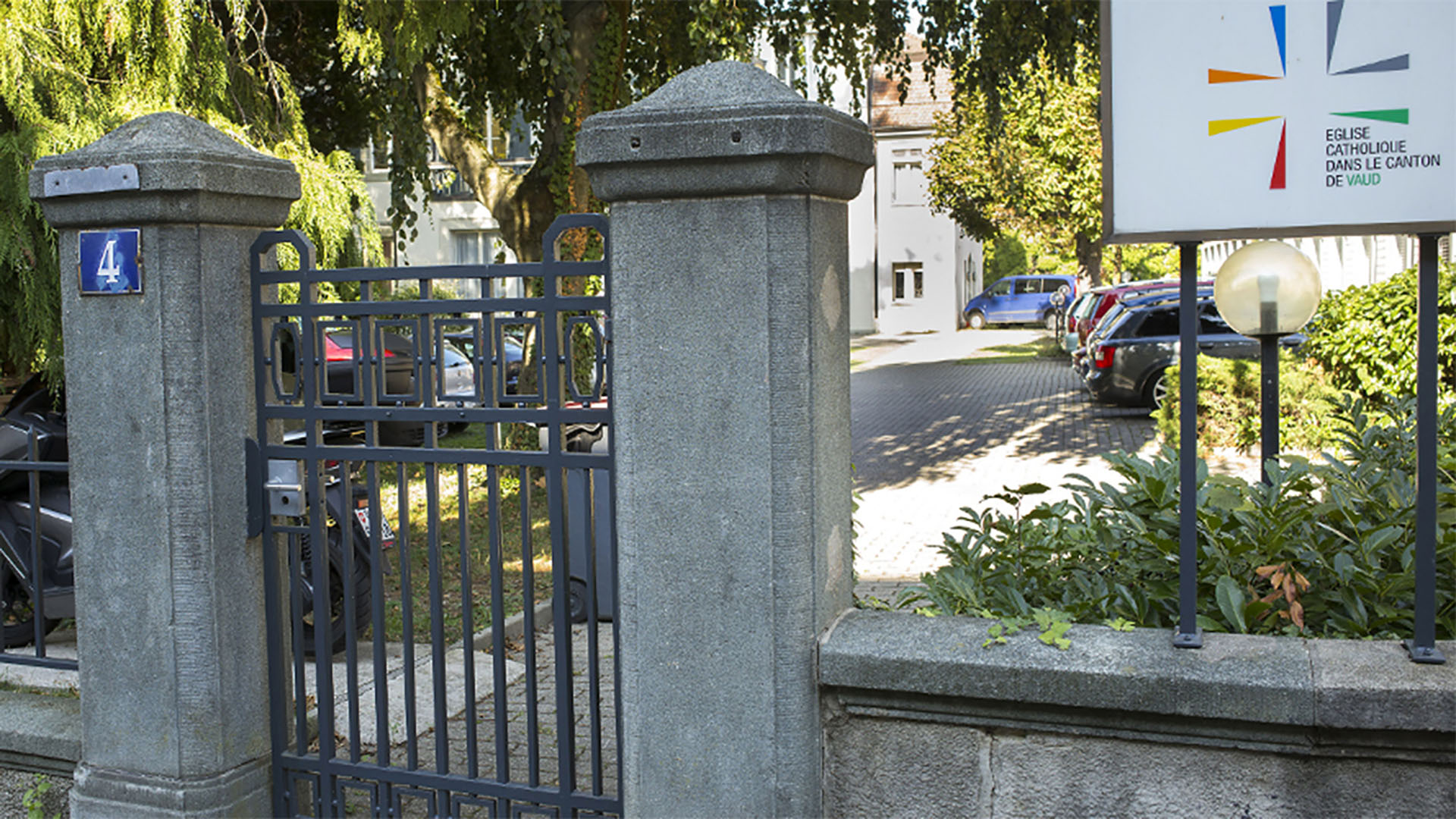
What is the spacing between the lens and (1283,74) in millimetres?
2914

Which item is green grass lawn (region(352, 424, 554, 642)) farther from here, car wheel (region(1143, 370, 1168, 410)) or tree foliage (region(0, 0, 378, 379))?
car wheel (region(1143, 370, 1168, 410))

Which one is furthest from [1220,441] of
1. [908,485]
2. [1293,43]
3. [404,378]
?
[1293,43]

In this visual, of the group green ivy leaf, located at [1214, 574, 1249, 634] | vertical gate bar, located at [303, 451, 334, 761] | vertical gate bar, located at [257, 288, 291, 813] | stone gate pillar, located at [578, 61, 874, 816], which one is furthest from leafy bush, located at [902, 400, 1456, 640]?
vertical gate bar, located at [257, 288, 291, 813]

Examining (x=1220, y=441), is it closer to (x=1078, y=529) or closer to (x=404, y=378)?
(x=404, y=378)

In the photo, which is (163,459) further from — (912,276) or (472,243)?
(912,276)

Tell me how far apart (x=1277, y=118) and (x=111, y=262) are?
3110 mm

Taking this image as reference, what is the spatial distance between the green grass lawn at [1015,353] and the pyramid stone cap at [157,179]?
2719cm

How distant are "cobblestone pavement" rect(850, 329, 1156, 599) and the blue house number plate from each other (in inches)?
102

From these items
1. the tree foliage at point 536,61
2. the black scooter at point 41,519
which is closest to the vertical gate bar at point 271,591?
the black scooter at point 41,519

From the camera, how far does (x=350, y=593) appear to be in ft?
13.2

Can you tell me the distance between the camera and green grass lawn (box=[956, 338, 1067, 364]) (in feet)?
101

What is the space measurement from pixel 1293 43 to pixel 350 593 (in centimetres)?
296

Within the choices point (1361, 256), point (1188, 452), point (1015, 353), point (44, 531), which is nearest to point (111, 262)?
point (44, 531)

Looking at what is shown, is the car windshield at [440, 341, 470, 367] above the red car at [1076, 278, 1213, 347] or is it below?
below
